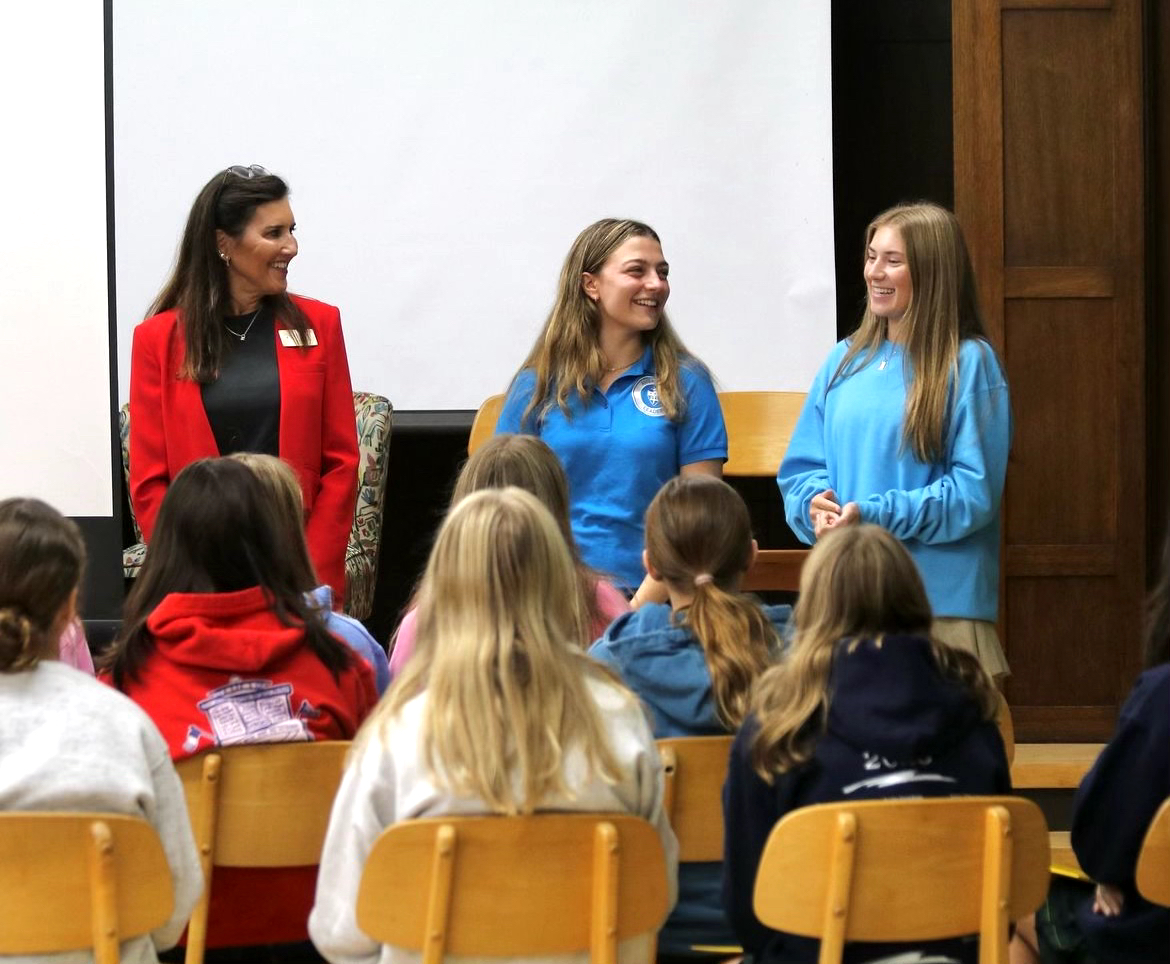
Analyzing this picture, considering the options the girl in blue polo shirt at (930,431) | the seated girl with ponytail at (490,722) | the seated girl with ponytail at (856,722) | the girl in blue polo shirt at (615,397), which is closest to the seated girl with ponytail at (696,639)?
the seated girl with ponytail at (856,722)

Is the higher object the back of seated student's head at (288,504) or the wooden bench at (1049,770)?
the back of seated student's head at (288,504)

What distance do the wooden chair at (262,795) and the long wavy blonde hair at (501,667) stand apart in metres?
0.29

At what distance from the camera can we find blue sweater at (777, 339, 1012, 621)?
3121mm

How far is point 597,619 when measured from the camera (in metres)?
2.80

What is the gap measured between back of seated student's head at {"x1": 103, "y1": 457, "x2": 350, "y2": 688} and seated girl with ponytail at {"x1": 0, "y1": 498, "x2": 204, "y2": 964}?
0.26 metres

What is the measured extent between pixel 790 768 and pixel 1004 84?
9.12ft

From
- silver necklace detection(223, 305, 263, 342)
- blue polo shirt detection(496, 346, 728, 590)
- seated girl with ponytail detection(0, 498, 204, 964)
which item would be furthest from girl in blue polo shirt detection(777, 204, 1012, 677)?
seated girl with ponytail detection(0, 498, 204, 964)

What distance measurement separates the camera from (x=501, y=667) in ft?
6.41

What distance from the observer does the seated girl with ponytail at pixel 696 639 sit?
7.63 ft

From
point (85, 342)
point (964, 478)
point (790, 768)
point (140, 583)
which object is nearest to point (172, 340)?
point (85, 342)

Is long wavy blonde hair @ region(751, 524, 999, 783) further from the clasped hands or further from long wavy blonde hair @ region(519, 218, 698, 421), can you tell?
long wavy blonde hair @ region(519, 218, 698, 421)

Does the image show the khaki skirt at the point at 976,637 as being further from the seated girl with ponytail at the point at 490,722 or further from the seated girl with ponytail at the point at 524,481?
the seated girl with ponytail at the point at 490,722

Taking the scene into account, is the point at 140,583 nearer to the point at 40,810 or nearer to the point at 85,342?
the point at 40,810

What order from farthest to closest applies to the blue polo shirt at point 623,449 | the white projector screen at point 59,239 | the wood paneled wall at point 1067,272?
1. the wood paneled wall at point 1067,272
2. the white projector screen at point 59,239
3. the blue polo shirt at point 623,449
